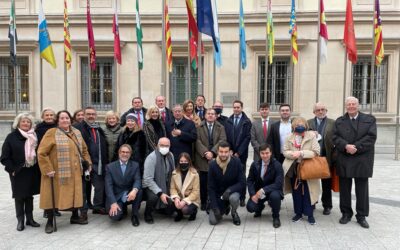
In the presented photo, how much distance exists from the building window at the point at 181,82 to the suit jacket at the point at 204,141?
965 cm

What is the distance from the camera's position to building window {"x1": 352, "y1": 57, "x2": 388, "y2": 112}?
1581 cm

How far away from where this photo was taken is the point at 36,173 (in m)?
5.77

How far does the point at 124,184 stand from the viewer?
20.2 ft

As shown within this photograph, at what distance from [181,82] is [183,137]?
10.3 meters

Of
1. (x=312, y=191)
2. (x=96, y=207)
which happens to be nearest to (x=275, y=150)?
(x=312, y=191)

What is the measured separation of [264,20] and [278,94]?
326 centimetres

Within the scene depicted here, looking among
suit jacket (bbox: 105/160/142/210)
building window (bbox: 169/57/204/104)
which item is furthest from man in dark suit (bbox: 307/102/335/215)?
building window (bbox: 169/57/204/104)

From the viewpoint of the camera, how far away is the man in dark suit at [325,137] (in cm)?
639

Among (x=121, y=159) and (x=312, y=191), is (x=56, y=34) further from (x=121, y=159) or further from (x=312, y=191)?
(x=312, y=191)

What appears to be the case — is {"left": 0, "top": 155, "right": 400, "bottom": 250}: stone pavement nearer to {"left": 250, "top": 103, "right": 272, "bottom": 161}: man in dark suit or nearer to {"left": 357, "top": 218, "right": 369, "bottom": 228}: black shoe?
{"left": 357, "top": 218, "right": 369, "bottom": 228}: black shoe

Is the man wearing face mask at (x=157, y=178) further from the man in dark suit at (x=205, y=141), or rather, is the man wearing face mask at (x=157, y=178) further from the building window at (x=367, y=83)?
the building window at (x=367, y=83)

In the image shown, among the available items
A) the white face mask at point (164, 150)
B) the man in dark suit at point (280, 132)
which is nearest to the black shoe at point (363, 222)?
the man in dark suit at point (280, 132)

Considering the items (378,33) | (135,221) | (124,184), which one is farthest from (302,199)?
(378,33)

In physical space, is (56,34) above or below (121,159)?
above
